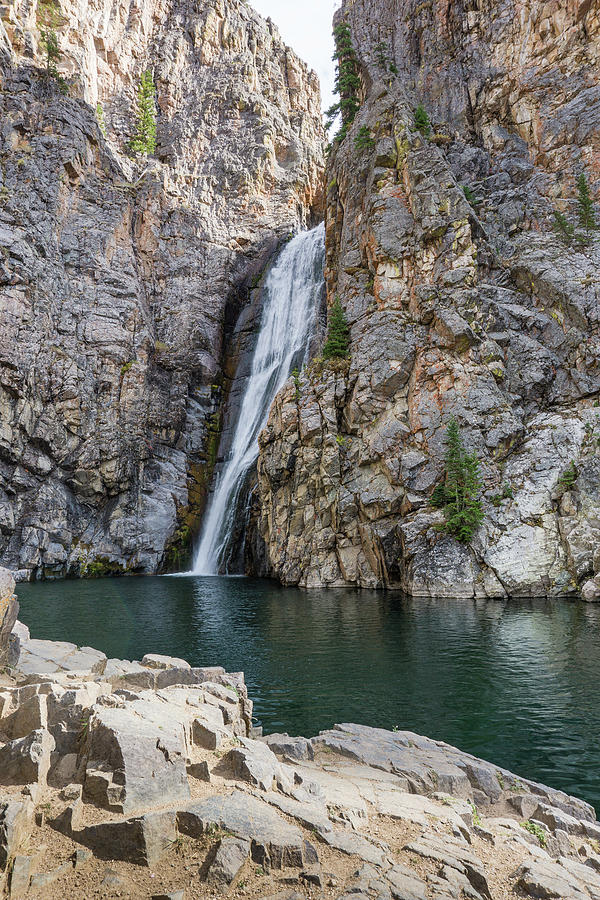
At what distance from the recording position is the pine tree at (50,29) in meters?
58.4

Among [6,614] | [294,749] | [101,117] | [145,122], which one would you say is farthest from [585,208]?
[101,117]

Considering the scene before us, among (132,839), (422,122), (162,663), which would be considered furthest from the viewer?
(422,122)

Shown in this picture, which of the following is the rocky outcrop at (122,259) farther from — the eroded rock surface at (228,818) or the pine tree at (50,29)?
the eroded rock surface at (228,818)

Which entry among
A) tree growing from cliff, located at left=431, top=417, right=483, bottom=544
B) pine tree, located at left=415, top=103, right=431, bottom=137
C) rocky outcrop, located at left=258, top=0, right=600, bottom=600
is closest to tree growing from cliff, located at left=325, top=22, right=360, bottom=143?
rocky outcrop, located at left=258, top=0, right=600, bottom=600

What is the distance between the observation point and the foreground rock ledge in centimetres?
514

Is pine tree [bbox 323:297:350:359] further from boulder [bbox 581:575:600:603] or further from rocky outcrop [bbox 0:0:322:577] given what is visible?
boulder [bbox 581:575:600:603]

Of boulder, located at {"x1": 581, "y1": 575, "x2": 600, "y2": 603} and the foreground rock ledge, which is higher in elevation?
boulder, located at {"x1": 581, "y1": 575, "x2": 600, "y2": 603}

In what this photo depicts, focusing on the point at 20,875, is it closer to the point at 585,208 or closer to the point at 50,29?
the point at 585,208

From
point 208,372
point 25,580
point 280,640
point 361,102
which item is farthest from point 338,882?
point 361,102

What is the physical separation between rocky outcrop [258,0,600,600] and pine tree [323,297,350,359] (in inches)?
37.9

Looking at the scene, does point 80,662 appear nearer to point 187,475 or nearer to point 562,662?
point 562,662

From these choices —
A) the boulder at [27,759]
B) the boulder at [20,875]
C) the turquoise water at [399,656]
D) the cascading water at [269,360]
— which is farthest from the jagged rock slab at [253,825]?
the cascading water at [269,360]

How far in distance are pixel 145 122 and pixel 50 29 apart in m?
12.8

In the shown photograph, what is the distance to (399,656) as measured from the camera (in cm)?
1988
